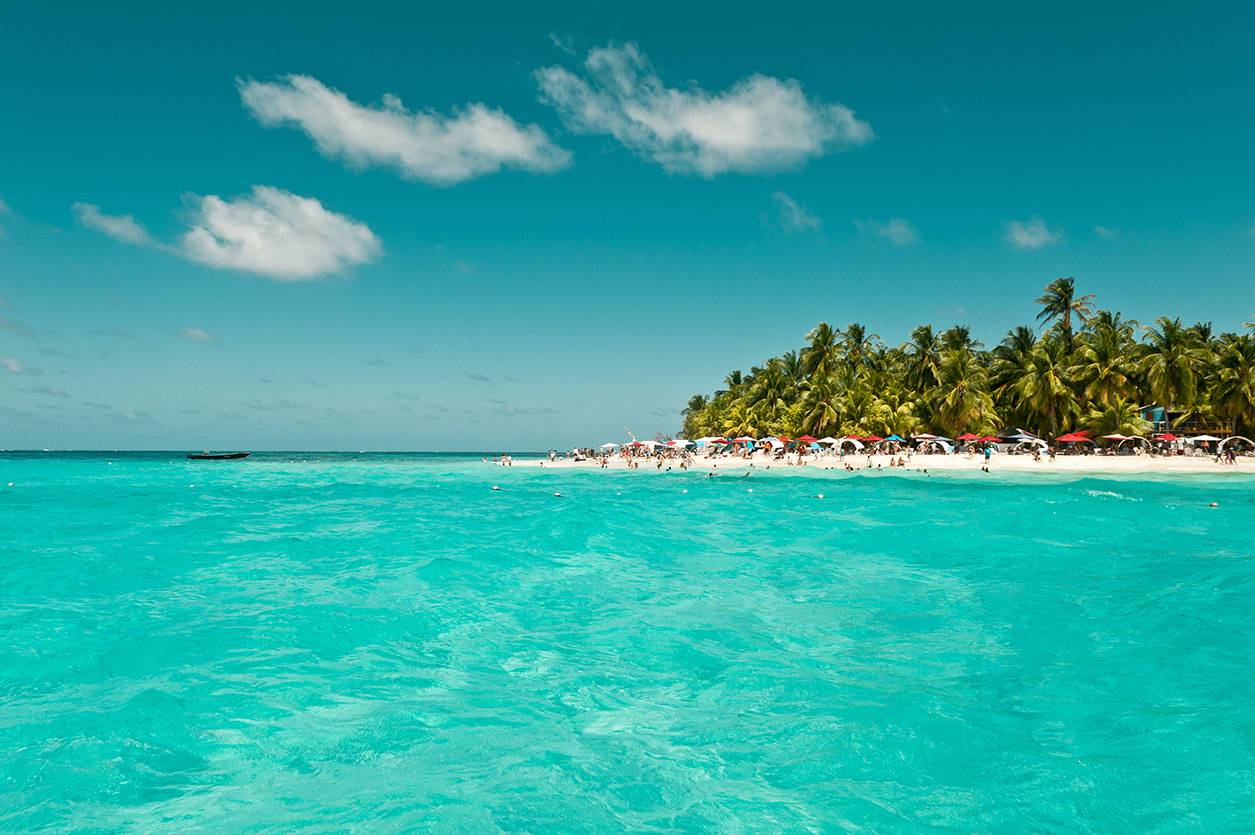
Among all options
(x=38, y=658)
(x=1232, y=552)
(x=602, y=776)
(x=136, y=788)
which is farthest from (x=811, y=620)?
(x=1232, y=552)

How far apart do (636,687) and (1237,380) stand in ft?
220

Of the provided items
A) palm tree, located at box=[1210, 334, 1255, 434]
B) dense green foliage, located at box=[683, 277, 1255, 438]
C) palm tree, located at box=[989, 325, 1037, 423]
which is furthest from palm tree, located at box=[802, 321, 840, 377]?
palm tree, located at box=[1210, 334, 1255, 434]

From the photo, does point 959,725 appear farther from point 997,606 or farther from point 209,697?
point 209,697

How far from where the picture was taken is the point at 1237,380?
54.0 metres

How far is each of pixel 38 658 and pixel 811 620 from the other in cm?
1120

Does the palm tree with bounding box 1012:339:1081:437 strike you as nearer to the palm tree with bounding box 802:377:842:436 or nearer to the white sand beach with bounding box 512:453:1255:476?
the white sand beach with bounding box 512:453:1255:476

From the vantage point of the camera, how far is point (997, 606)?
11.7m

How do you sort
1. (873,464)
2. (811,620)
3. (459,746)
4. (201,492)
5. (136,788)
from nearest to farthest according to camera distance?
(136,788) → (459,746) → (811,620) → (201,492) → (873,464)

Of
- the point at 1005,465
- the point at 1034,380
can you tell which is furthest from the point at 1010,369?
the point at 1005,465

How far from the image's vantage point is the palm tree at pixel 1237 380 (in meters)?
53.1

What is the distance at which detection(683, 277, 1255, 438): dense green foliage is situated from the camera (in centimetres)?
5569

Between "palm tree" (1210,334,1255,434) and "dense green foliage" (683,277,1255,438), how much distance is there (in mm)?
81

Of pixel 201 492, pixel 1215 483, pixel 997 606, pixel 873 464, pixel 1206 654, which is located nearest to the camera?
pixel 1206 654

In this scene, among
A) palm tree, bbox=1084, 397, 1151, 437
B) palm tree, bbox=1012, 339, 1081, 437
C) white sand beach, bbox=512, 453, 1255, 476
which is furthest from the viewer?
palm tree, bbox=1084, 397, 1151, 437
